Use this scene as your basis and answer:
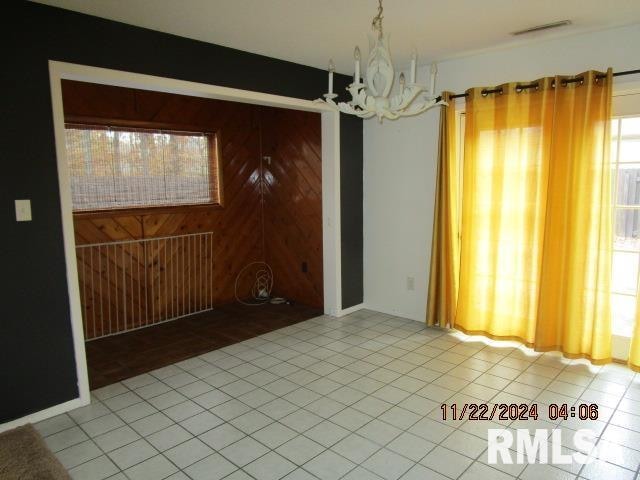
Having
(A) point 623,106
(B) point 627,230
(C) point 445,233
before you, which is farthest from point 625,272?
(C) point 445,233

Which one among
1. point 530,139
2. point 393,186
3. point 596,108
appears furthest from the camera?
point 393,186

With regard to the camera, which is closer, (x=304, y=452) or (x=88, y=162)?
(x=304, y=452)

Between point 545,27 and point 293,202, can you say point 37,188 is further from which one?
point 545,27

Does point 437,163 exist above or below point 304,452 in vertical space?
above

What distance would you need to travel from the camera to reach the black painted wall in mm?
2531

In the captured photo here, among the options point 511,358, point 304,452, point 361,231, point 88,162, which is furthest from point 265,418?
point 88,162

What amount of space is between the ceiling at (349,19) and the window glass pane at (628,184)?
0.98 meters

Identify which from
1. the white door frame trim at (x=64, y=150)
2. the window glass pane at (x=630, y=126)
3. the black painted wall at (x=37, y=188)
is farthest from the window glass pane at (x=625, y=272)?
the black painted wall at (x=37, y=188)

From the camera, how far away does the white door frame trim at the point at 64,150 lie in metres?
2.70

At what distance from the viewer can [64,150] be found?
2729mm

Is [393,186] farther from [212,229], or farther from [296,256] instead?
[212,229]

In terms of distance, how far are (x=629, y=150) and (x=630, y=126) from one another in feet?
0.57

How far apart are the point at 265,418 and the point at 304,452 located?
43 cm

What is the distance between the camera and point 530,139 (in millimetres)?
3506
